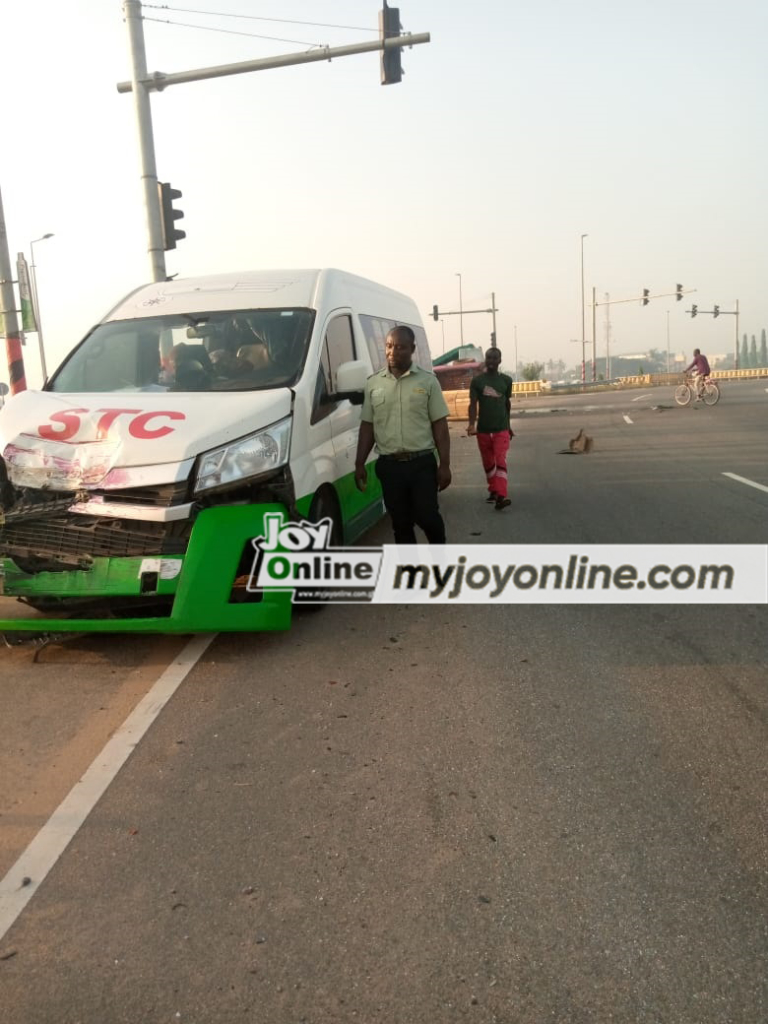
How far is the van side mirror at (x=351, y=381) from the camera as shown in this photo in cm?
574

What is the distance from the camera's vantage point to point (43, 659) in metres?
4.88

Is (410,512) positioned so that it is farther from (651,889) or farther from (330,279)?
(651,889)

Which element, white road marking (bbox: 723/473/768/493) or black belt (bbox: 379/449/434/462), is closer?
black belt (bbox: 379/449/434/462)

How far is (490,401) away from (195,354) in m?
4.03

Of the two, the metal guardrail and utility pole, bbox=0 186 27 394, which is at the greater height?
utility pole, bbox=0 186 27 394

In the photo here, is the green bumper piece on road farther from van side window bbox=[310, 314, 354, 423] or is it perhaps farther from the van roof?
the van roof

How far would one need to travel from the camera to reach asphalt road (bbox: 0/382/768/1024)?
7.50ft

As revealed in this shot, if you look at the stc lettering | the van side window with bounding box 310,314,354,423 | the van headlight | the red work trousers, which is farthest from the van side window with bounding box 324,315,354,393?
the red work trousers

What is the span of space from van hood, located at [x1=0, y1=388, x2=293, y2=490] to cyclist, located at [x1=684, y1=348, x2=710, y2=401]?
2366 centimetres

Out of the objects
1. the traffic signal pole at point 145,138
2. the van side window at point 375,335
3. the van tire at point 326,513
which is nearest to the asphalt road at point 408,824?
the van tire at point 326,513

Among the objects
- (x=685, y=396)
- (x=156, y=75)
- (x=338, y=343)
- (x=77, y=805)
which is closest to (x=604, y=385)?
(x=685, y=396)

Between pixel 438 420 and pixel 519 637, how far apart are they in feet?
5.18

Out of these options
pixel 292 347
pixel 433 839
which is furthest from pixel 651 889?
pixel 292 347

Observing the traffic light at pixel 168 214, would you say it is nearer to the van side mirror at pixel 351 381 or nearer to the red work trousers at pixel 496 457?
the red work trousers at pixel 496 457
